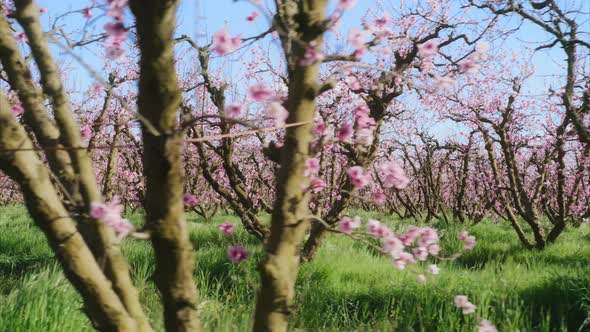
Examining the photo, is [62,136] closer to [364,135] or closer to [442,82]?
[364,135]

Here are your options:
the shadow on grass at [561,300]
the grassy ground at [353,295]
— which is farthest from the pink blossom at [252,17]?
the shadow on grass at [561,300]

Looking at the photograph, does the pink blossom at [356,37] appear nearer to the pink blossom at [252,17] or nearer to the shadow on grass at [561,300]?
the pink blossom at [252,17]

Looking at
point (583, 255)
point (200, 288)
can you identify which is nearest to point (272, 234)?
point (200, 288)

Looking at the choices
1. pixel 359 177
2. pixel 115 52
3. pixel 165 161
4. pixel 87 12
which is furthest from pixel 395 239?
pixel 87 12

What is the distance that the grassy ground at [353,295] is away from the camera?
3445 mm

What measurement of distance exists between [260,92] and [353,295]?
3.41 metres

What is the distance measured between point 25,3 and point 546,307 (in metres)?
4.50

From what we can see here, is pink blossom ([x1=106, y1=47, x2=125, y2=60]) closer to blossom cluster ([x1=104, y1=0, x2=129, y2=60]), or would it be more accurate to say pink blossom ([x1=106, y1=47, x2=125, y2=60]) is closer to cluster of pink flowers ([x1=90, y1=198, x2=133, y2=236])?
blossom cluster ([x1=104, y1=0, x2=129, y2=60])

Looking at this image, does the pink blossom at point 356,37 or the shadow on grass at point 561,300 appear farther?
the shadow on grass at point 561,300

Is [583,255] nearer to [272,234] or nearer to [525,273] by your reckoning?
[525,273]

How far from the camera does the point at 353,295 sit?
16.3ft

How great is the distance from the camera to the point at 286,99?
5.65ft

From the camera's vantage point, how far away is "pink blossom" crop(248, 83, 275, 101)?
6.30 ft

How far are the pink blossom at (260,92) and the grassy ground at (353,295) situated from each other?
4.53 ft
